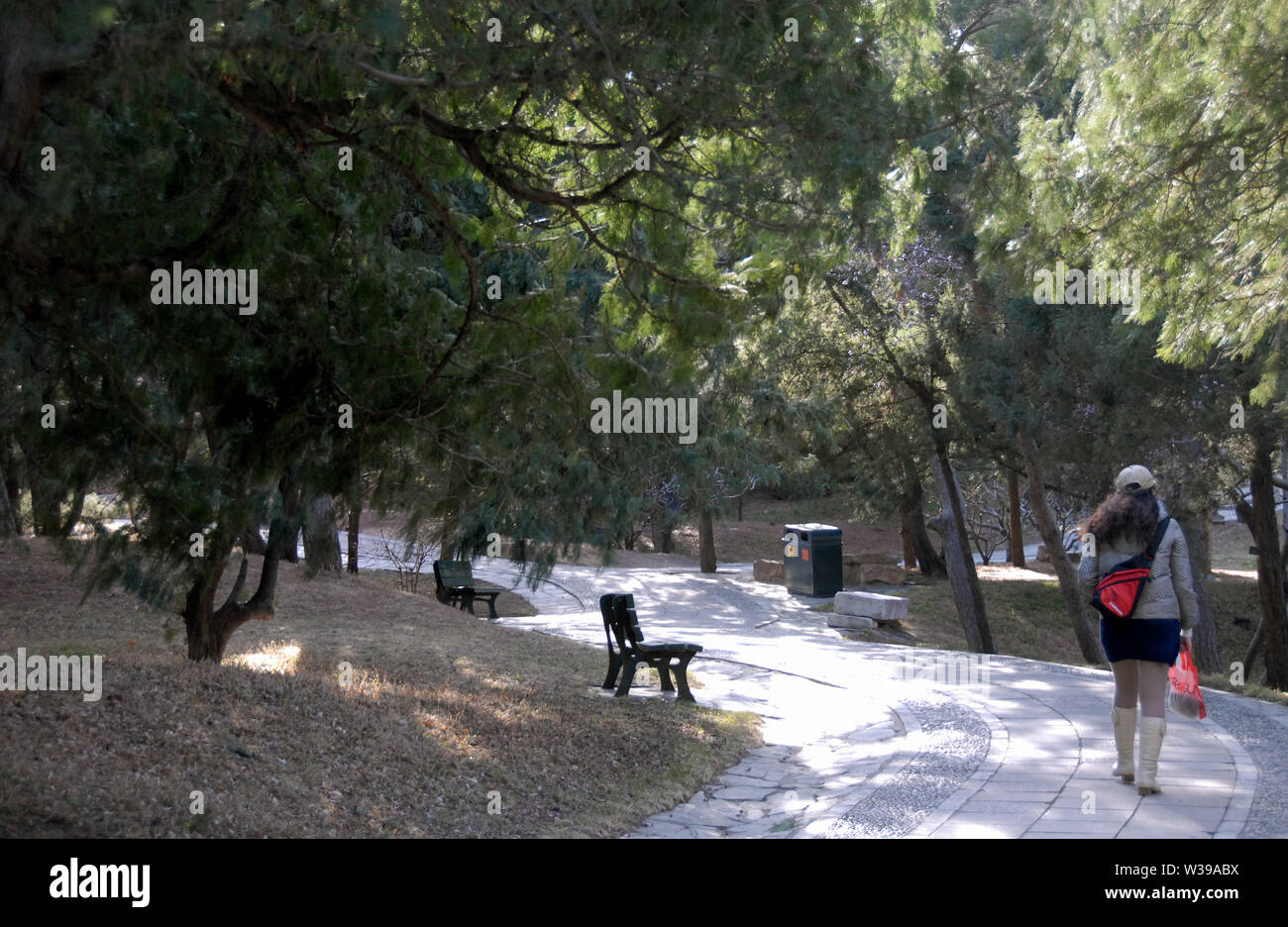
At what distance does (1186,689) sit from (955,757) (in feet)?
5.76

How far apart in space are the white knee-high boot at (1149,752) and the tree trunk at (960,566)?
11028 mm

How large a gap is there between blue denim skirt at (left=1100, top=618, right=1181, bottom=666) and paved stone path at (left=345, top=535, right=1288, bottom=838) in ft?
2.50

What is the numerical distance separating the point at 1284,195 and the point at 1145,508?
448cm

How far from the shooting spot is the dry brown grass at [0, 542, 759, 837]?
5086mm

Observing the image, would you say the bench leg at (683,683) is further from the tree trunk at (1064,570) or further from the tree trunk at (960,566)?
the tree trunk at (1064,570)

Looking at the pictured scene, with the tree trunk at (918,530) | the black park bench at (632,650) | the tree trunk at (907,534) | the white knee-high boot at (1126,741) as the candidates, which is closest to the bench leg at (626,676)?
the black park bench at (632,650)

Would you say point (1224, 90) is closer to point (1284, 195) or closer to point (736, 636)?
point (1284, 195)

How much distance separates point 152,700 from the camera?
6.32 meters

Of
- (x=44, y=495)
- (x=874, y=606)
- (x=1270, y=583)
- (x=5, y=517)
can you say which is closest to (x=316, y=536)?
(x=44, y=495)

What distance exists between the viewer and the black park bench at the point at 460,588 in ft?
55.6

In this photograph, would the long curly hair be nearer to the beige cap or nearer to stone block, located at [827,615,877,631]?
the beige cap

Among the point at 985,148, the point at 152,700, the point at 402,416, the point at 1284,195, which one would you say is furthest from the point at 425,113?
the point at 1284,195

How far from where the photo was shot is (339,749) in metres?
6.37

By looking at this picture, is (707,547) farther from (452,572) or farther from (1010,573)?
(452,572)
